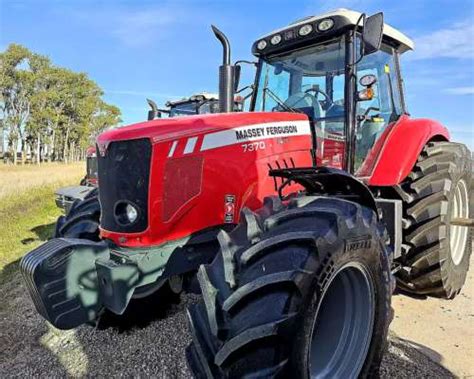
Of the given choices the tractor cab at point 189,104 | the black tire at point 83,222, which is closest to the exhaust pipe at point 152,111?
the tractor cab at point 189,104

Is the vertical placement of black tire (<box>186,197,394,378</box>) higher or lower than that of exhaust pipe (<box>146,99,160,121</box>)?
lower

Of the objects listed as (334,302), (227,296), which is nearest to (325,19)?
(334,302)

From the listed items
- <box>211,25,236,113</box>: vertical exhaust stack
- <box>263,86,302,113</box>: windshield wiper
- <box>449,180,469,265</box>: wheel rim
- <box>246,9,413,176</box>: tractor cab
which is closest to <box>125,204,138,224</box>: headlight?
<box>211,25,236,113</box>: vertical exhaust stack

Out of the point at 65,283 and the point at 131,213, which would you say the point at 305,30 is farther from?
the point at 65,283

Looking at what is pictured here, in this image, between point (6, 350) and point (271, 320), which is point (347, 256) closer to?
point (271, 320)

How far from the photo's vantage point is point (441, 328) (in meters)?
3.40

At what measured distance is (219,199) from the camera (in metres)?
2.64

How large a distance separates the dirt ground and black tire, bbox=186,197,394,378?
0.92 metres

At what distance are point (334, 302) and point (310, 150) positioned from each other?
1.23 meters

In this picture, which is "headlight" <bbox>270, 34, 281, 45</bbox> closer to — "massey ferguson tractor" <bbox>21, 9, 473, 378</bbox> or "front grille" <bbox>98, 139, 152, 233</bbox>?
"massey ferguson tractor" <bbox>21, 9, 473, 378</bbox>

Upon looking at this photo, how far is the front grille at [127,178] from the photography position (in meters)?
2.40

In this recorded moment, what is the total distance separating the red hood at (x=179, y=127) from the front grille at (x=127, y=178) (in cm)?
5

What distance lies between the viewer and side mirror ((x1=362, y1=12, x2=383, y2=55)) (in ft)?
9.17

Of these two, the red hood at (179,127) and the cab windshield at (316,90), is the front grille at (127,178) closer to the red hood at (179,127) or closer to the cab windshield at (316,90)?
the red hood at (179,127)
